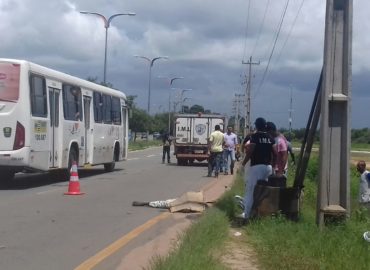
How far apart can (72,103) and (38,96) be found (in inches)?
116

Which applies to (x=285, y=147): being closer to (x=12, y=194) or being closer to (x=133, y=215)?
(x=133, y=215)

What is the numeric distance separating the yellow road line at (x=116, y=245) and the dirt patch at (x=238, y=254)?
160 cm

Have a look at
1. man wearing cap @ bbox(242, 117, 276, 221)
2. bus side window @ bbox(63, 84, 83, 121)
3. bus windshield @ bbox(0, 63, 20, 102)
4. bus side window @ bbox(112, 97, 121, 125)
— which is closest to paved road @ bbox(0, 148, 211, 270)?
bus side window @ bbox(63, 84, 83, 121)

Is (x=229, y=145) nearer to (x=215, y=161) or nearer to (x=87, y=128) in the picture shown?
(x=215, y=161)

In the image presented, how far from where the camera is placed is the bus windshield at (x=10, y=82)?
17.3 meters

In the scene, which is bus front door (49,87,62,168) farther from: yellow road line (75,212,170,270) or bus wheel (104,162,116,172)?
bus wheel (104,162,116,172)

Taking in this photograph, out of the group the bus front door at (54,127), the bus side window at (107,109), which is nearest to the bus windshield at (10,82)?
the bus front door at (54,127)

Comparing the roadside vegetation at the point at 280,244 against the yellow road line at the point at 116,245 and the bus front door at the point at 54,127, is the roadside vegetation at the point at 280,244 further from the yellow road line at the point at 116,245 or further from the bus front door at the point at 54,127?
the bus front door at the point at 54,127

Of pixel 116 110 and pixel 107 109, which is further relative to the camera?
pixel 116 110

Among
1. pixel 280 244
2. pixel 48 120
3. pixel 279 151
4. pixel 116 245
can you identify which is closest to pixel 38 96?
pixel 48 120

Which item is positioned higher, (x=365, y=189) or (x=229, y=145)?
(x=229, y=145)

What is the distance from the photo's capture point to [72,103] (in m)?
21.1

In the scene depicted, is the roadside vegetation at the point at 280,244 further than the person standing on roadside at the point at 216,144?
No

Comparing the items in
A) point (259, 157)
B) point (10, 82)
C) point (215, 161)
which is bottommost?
point (215, 161)
